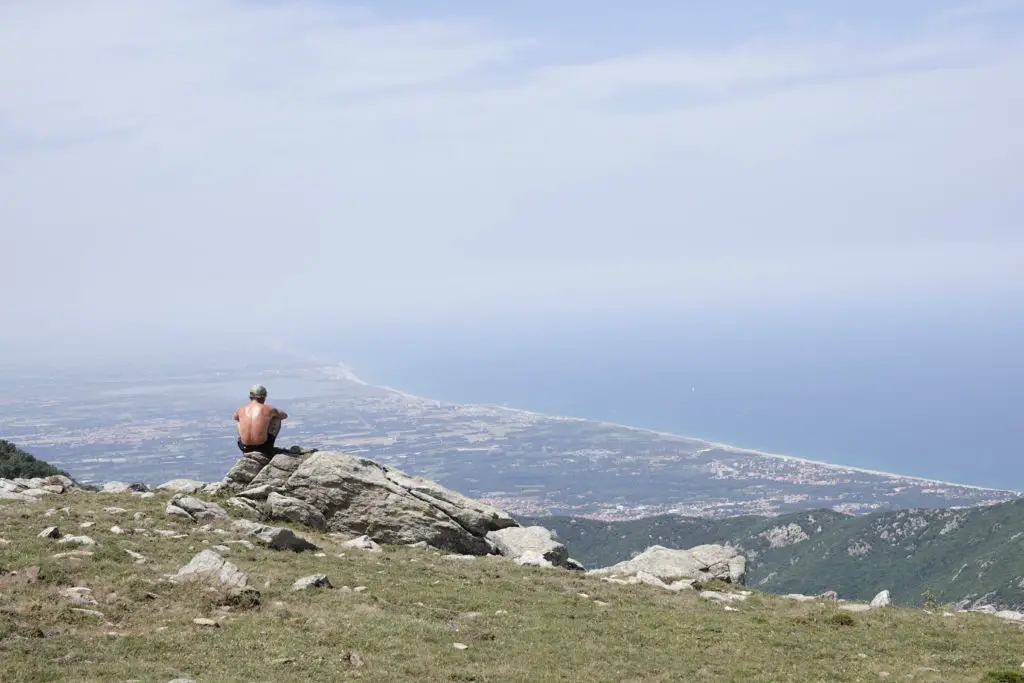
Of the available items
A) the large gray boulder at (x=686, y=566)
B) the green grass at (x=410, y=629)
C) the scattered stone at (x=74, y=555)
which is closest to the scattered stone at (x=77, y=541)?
the green grass at (x=410, y=629)

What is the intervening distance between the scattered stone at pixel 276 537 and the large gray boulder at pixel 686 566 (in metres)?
11.6

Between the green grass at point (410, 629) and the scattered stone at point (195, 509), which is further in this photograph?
the scattered stone at point (195, 509)

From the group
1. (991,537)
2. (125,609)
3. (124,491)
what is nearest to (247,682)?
(125,609)

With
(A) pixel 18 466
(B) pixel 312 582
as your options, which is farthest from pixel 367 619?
(A) pixel 18 466

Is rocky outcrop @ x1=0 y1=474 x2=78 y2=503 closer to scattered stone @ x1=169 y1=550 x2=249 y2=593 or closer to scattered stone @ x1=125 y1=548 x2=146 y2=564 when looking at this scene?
scattered stone @ x1=125 y1=548 x2=146 y2=564

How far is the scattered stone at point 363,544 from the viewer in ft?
95.1

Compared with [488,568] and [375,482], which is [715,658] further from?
[375,482]

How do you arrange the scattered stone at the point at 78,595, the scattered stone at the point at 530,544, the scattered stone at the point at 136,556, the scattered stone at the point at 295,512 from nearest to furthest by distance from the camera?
1. the scattered stone at the point at 78,595
2. the scattered stone at the point at 136,556
3. the scattered stone at the point at 295,512
4. the scattered stone at the point at 530,544

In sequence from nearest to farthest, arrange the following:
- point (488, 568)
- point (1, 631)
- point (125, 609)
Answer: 1. point (1, 631)
2. point (125, 609)
3. point (488, 568)

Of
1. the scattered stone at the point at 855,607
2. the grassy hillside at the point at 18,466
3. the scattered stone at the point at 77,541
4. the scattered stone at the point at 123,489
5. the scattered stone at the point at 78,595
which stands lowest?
the grassy hillside at the point at 18,466

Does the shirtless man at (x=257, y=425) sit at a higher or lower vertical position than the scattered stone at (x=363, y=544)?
higher

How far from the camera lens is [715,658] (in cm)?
2002

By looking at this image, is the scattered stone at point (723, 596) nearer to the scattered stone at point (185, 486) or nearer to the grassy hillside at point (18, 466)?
the scattered stone at point (185, 486)

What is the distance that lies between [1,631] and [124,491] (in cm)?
1688
